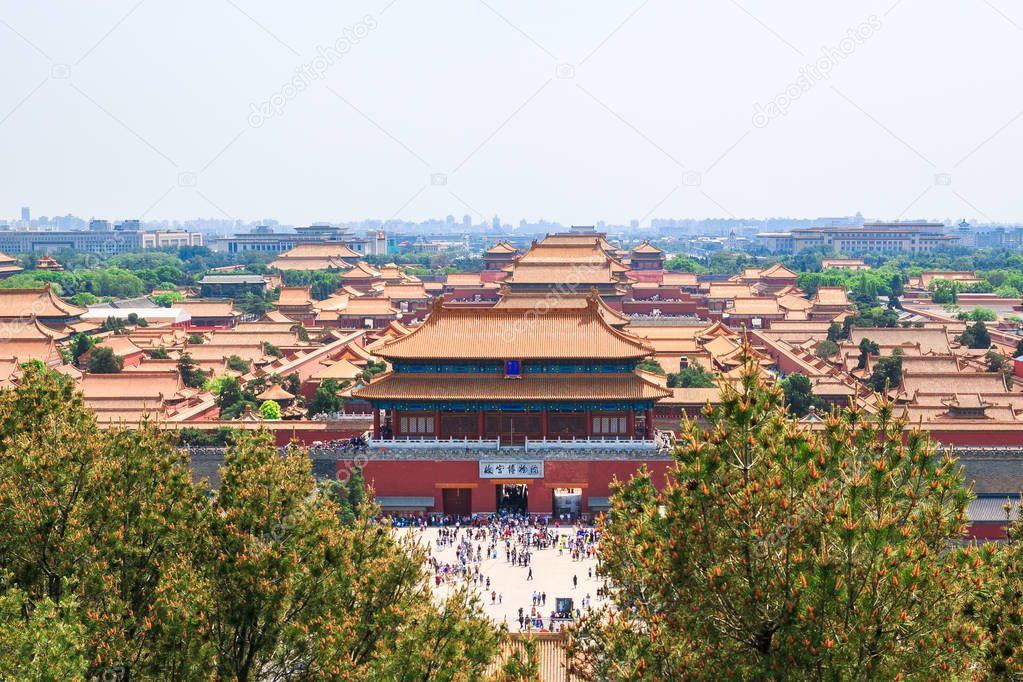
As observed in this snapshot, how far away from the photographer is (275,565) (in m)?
13.0

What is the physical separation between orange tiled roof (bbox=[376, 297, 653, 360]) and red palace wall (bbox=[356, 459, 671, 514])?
337 centimetres

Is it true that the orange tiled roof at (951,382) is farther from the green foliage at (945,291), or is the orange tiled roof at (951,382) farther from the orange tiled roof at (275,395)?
the green foliage at (945,291)

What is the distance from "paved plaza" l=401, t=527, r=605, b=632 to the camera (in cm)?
2481

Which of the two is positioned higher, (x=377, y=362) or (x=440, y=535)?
(x=377, y=362)

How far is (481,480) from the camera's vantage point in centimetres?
3203

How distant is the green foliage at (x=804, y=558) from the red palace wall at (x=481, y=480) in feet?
70.3

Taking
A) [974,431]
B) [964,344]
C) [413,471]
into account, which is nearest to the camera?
[413,471]

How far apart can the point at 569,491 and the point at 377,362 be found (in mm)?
17693

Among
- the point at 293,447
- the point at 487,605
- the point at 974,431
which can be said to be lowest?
the point at 487,605

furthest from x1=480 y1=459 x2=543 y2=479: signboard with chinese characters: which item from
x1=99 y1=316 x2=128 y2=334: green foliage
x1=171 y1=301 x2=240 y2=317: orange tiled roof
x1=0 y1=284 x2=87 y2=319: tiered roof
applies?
x1=171 y1=301 x2=240 y2=317: orange tiled roof

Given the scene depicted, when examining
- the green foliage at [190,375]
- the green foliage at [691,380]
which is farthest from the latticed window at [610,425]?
the green foliage at [190,375]

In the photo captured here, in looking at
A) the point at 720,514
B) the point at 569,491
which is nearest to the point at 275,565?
the point at 720,514

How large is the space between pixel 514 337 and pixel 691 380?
37.2 feet

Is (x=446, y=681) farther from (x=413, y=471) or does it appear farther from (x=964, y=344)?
(x=964, y=344)
